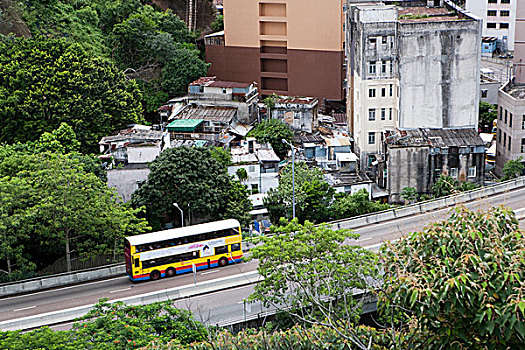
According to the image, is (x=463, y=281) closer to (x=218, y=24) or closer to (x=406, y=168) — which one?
(x=406, y=168)

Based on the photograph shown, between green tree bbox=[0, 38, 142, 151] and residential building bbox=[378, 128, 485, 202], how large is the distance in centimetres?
2049

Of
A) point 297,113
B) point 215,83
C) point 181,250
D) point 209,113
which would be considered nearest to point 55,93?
point 209,113

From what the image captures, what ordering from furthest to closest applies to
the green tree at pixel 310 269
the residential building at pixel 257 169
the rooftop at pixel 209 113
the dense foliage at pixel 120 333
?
the rooftop at pixel 209 113
the residential building at pixel 257 169
the green tree at pixel 310 269
the dense foliage at pixel 120 333

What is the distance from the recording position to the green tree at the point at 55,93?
2207 inches

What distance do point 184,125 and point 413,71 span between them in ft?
60.2

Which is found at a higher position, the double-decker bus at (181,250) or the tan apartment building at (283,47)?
the tan apartment building at (283,47)

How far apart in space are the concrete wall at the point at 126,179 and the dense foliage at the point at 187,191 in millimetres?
3583

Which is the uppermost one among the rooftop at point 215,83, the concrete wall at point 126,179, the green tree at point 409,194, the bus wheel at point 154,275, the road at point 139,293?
the rooftop at point 215,83

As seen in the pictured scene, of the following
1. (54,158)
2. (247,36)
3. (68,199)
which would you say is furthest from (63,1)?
(68,199)

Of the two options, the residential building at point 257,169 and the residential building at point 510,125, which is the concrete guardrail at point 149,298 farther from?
the residential building at point 510,125

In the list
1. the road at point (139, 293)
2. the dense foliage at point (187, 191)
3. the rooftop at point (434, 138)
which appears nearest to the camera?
the road at point (139, 293)

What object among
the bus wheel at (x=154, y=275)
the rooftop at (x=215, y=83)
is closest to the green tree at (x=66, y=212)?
the bus wheel at (x=154, y=275)

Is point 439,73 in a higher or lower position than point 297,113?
higher

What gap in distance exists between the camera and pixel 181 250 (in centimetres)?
4094
